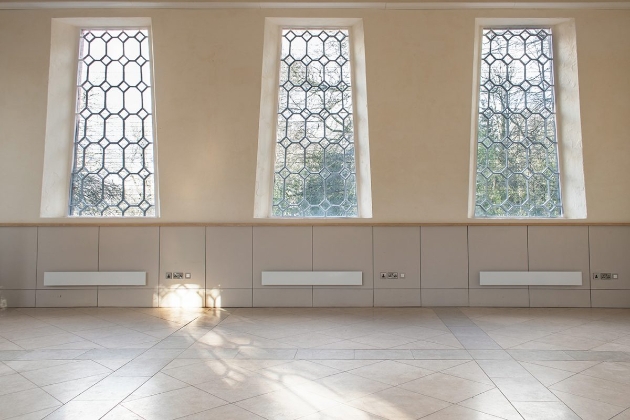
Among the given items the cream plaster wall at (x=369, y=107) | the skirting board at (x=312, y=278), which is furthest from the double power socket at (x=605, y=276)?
the skirting board at (x=312, y=278)

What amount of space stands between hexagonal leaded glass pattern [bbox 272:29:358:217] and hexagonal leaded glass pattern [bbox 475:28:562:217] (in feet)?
5.40

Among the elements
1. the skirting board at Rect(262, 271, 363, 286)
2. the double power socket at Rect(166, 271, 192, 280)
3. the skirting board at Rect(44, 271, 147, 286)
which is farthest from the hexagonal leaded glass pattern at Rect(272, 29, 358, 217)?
the skirting board at Rect(44, 271, 147, 286)

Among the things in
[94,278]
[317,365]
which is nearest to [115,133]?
[94,278]

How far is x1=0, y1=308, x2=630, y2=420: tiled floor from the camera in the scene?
2.72m

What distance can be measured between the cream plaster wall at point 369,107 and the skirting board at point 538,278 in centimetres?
70

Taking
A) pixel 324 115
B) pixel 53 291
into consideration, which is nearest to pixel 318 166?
pixel 324 115

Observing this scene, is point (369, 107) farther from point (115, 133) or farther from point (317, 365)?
point (317, 365)

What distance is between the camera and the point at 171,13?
5801 millimetres

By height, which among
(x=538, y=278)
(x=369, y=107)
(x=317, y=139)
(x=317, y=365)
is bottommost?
(x=317, y=365)

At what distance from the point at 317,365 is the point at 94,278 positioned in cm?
351

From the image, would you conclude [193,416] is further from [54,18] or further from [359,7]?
[54,18]

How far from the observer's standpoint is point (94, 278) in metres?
5.83

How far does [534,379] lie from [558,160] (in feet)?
12.2

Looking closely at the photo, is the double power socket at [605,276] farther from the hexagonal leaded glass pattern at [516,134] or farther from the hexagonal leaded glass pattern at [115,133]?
the hexagonal leaded glass pattern at [115,133]
